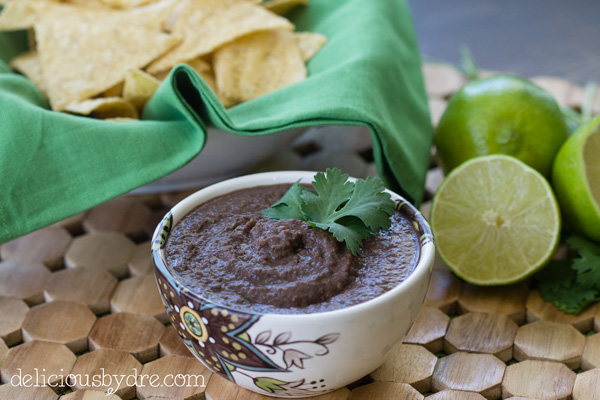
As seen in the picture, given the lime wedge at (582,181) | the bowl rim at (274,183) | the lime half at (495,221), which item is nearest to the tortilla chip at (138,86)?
the bowl rim at (274,183)

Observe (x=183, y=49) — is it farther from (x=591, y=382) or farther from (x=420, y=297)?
(x=591, y=382)

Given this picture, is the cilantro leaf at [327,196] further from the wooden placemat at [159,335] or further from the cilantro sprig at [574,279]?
the cilantro sprig at [574,279]

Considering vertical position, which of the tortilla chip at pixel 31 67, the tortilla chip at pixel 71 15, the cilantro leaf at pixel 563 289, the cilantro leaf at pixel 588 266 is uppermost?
the tortilla chip at pixel 71 15

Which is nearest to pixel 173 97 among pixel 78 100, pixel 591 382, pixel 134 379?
pixel 78 100

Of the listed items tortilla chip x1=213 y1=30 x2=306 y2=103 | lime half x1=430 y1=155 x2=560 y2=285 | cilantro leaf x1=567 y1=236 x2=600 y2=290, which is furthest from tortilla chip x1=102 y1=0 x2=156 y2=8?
cilantro leaf x1=567 y1=236 x2=600 y2=290

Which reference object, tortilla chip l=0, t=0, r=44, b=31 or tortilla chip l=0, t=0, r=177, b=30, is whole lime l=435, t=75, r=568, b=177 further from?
tortilla chip l=0, t=0, r=44, b=31

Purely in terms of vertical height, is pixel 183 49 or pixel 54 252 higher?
pixel 183 49
